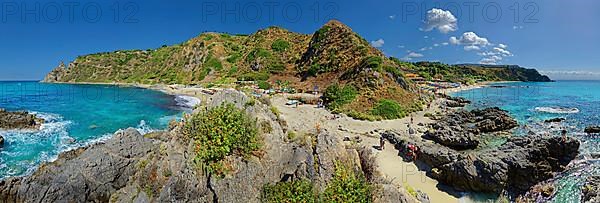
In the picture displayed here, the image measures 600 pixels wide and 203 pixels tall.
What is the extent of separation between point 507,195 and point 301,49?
66247 millimetres

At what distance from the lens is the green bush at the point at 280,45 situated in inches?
3196

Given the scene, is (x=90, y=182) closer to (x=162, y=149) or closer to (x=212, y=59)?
(x=162, y=149)

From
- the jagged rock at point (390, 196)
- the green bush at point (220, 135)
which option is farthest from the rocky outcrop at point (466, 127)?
the green bush at point (220, 135)

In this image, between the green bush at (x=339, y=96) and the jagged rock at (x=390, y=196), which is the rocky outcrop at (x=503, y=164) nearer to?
the jagged rock at (x=390, y=196)

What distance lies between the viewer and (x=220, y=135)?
Answer: 28.1 ft

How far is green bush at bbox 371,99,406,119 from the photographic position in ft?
103

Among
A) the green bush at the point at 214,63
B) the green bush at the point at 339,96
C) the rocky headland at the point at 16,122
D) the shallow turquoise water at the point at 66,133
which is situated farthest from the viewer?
the green bush at the point at 214,63

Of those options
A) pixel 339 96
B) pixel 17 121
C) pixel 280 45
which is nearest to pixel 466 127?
pixel 339 96

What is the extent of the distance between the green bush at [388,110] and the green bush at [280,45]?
164 ft

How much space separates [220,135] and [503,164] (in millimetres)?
12600

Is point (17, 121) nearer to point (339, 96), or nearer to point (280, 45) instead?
point (339, 96)

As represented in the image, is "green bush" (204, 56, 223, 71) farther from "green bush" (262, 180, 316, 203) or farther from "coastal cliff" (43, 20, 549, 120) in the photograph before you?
"green bush" (262, 180, 316, 203)

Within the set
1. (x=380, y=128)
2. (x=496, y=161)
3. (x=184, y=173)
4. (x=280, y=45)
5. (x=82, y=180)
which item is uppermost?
(x=280, y=45)

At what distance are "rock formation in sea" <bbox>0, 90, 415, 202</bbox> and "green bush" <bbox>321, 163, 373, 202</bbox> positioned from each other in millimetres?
175
